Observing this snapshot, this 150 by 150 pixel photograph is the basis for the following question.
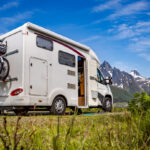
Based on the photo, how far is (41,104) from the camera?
24.5 feet

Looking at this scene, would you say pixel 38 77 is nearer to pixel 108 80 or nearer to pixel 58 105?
pixel 58 105

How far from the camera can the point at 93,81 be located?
1033 cm

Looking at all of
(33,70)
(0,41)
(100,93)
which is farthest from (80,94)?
(0,41)

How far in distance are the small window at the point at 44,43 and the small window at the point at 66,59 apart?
0.59 m

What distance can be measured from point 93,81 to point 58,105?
2752 millimetres

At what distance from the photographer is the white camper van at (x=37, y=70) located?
7.11m

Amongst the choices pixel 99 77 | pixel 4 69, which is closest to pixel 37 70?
pixel 4 69

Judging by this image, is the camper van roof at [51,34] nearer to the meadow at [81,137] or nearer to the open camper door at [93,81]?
the open camper door at [93,81]

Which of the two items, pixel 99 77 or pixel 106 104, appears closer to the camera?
pixel 99 77

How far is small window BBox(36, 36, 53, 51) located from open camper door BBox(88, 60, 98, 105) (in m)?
2.74

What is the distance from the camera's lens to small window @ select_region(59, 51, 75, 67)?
28.0 feet

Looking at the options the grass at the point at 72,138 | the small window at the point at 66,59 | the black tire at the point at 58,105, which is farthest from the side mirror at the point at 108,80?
the grass at the point at 72,138

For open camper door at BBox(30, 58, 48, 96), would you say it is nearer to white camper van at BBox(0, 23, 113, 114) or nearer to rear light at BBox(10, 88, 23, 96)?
white camper van at BBox(0, 23, 113, 114)

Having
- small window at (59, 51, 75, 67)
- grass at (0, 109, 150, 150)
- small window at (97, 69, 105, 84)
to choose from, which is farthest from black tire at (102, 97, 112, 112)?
grass at (0, 109, 150, 150)
